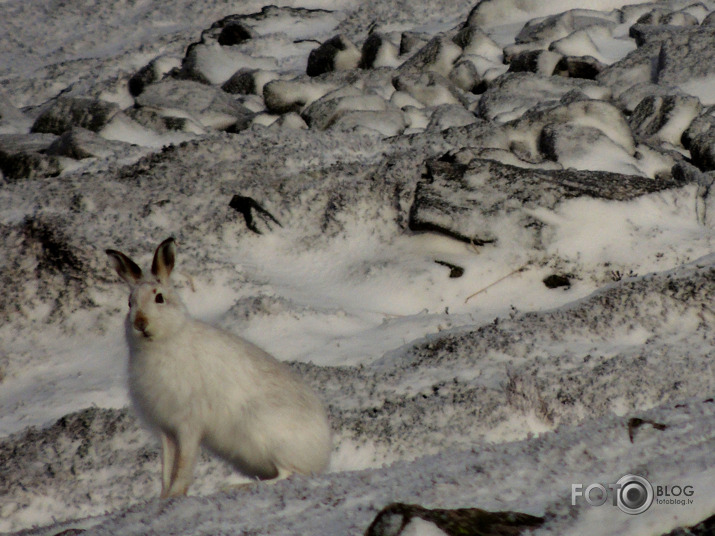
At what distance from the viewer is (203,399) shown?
428cm

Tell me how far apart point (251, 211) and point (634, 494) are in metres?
6.53

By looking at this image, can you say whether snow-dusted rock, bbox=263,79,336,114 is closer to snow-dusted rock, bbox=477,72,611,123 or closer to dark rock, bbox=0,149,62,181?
snow-dusted rock, bbox=477,72,611,123

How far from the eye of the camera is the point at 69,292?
7730 mm

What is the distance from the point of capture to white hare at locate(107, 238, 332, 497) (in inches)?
168

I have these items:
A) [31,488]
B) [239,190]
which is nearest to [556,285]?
[239,190]

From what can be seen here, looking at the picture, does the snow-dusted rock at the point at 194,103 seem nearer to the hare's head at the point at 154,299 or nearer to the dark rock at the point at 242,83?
the dark rock at the point at 242,83

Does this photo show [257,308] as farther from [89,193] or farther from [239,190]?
[89,193]

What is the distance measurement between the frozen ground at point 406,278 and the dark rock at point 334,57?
786 mm

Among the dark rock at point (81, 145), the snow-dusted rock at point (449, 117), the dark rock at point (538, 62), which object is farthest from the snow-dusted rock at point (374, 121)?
the dark rock at point (538, 62)

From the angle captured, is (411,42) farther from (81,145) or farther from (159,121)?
(81,145)

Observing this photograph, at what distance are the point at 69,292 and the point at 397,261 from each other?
3223 millimetres

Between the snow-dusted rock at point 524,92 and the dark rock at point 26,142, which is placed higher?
the dark rock at point 26,142

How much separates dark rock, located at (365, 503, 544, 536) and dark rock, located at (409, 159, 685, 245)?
542 cm

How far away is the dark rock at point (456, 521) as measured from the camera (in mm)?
2582
